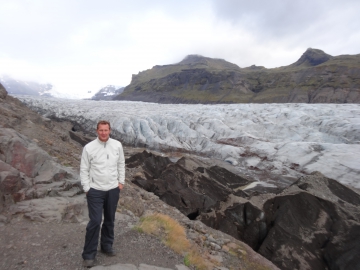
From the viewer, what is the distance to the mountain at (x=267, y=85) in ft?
252

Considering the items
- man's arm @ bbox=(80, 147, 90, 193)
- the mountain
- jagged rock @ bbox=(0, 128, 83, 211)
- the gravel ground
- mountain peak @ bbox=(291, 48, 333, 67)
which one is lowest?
the gravel ground

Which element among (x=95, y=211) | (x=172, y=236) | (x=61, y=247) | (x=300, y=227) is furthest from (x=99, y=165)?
(x=300, y=227)

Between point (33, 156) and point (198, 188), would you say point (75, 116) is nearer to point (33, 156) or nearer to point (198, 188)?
point (198, 188)

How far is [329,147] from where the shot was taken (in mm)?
25812

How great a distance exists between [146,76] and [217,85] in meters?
63.7

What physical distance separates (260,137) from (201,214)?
2510 cm

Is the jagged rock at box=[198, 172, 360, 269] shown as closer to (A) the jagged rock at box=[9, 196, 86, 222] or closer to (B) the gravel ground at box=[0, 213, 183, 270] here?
(B) the gravel ground at box=[0, 213, 183, 270]

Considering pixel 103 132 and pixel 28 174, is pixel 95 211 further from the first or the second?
pixel 28 174

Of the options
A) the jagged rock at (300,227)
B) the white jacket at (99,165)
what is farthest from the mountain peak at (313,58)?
the white jacket at (99,165)

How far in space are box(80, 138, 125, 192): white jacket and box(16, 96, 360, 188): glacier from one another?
19.8m

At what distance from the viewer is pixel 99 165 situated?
4.44 metres

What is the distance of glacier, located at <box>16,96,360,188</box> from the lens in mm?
23969

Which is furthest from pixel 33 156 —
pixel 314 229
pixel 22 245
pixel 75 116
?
pixel 75 116

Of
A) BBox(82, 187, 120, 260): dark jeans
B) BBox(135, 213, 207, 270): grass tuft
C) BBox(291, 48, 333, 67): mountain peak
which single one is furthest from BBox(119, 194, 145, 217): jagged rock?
BBox(291, 48, 333, 67): mountain peak
